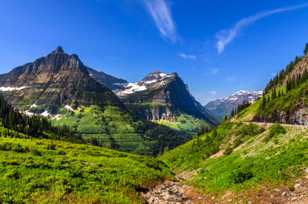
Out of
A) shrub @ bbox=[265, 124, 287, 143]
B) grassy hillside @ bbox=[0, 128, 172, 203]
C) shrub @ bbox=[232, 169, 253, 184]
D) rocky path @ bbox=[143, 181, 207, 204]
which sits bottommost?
rocky path @ bbox=[143, 181, 207, 204]

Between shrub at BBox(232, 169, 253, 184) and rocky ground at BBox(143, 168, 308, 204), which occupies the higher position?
shrub at BBox(232, 169, 253, 184)

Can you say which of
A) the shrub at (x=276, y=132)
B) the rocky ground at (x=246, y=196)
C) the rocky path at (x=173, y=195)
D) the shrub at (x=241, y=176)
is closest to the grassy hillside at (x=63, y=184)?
the rocky path at (x=173, y=195)

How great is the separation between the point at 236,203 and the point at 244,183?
204 inches

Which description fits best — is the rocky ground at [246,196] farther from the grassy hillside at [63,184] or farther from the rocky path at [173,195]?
the grassy hillside at [63,184]

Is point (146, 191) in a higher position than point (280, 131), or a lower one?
lower

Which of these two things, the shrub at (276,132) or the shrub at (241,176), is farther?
the shrub at (276,132)

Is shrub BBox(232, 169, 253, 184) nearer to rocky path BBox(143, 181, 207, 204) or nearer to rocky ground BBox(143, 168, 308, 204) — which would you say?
rocky ground BBox(143, 168, 308, 204)

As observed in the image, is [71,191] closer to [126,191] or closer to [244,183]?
[126,191]

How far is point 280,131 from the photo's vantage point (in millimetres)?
61219

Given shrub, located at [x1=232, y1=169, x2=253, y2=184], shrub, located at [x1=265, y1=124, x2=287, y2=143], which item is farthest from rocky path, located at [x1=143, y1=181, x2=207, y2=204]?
shrub, located at [x1=265, y1=124, x2=287, y2=143]

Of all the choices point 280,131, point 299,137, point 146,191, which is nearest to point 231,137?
point 280,131

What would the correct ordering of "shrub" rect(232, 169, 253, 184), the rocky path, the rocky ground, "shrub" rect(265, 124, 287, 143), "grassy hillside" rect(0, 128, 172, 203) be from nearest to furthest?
the rocky ground, "grassy hillside" rect(0, 128, 172, 203), the rocky path, "shrub" rect(232, 169, 253, 184), "shrub" rect(265, 124, 287, 143)

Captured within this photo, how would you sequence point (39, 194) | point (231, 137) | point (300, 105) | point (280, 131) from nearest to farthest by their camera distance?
point (39, 194) → point (280, 131) → point (231, 137) → point (300, 105)

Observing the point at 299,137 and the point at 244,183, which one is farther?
the point at 299,137
